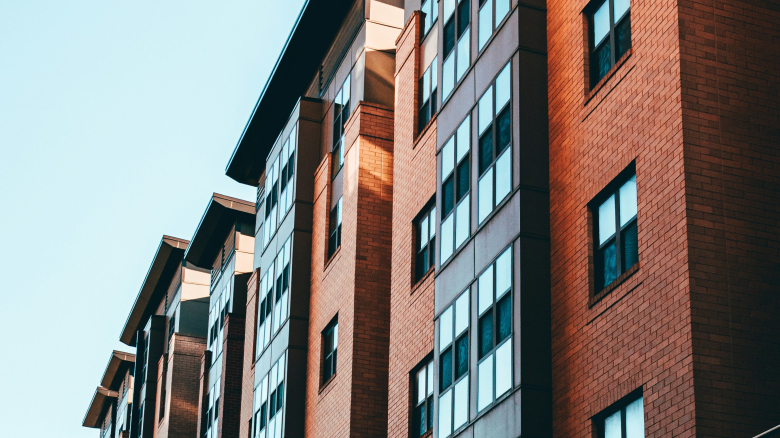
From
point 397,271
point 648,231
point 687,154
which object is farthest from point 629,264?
point 397,271

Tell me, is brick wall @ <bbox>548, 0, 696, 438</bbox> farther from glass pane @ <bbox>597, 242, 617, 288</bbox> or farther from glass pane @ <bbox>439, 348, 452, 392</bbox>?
glass pane @ <bbox>439, 348, 452, 392</bbox>

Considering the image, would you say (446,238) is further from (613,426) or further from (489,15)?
(613,426)

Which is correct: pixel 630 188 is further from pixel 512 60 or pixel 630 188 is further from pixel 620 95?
pixel 512 60

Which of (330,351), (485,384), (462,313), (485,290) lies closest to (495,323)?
(485,290)

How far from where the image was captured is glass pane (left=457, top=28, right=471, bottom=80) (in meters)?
23.6

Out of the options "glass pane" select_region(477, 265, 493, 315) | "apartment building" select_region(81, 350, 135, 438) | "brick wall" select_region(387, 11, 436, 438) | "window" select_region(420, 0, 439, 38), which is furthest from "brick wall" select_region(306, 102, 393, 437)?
"apartment building" select_region(81, 350, 135, 438)

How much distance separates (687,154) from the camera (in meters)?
16.0

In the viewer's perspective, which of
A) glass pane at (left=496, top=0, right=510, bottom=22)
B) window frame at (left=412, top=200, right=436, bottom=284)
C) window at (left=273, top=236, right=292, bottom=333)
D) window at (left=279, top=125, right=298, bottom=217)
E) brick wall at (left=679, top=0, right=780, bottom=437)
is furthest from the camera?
window at (left=279, top=125, right=298, bottom=217)

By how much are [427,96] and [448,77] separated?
3037 millimetres

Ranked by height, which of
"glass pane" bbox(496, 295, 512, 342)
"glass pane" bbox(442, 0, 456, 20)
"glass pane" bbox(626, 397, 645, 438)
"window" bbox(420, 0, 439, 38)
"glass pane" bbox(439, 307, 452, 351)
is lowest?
"glass pane" bbox(626, 397, 645, 438)

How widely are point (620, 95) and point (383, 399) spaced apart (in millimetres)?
12624

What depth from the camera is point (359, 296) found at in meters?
29.1

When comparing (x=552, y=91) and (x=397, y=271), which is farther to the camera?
(x=397, y=271)

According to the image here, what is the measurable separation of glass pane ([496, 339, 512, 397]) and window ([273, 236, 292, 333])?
1521cm
